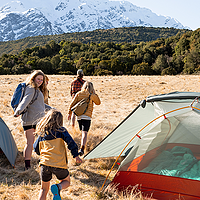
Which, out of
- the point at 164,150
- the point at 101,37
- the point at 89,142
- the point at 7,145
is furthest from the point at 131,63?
the point at 101,37

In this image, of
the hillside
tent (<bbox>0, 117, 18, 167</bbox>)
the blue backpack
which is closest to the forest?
tent (<bbox>0, 117, 18, 167</bbox>)

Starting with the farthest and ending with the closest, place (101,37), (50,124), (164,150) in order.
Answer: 1. (101,37)
2. (164,150)
3. (50,124)

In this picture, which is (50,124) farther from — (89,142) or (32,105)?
(89,142)

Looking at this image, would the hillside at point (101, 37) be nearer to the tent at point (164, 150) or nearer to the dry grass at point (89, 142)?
the dry grass at point (89, 142)

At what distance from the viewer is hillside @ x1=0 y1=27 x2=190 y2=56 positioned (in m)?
111

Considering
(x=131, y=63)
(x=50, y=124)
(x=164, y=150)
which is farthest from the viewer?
(x=131, y=63)

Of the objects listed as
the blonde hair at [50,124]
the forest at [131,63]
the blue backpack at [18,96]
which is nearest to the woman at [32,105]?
the blue backpack at [18,96]

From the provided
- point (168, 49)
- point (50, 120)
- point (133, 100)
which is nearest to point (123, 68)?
point (168, 49)

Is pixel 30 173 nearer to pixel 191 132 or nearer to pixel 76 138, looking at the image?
pixel 76 138

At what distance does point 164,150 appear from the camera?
Result: 12.4 feet

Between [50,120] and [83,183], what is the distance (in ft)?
5.39

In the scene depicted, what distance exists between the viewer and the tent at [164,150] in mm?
3112

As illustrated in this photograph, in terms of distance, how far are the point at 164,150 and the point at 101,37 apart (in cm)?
12006

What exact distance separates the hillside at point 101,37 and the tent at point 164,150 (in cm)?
10888
